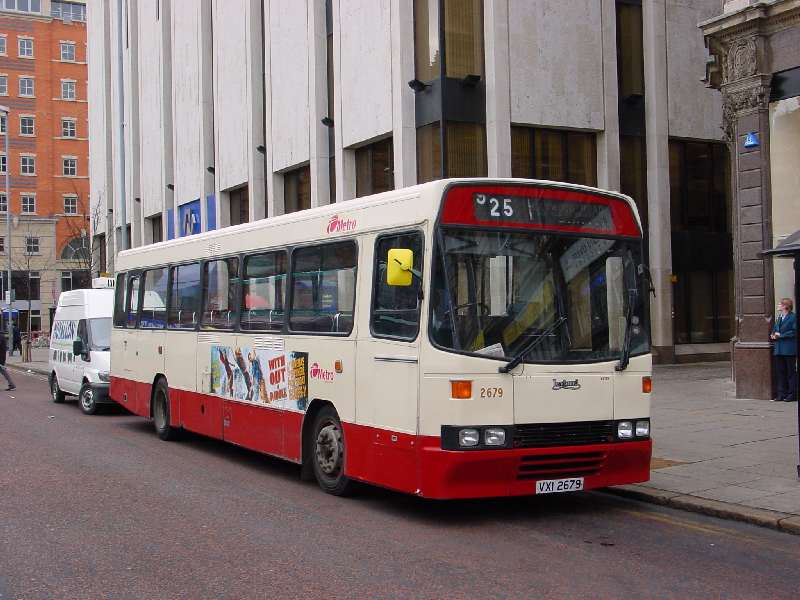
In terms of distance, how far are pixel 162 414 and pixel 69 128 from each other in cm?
6860

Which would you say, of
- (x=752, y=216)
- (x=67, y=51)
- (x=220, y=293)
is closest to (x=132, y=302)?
(x=220, y=293)

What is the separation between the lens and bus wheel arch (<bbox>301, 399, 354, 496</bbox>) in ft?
30.2

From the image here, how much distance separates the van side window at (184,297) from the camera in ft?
42.4

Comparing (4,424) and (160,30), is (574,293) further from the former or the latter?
(160,30)

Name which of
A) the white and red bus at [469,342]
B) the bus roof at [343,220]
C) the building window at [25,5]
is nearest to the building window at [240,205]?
the bus roof at [343,220]

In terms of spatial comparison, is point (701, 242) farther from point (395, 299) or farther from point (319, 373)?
point (395, 299)

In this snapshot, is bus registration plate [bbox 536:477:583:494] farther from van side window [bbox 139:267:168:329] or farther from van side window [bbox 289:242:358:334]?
van side window [bbox 139:267:168:329]

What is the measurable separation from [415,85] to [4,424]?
1198cm

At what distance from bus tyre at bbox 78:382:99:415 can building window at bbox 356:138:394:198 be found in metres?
9.28

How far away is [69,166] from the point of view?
76688mm

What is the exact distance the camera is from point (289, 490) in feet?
31.8

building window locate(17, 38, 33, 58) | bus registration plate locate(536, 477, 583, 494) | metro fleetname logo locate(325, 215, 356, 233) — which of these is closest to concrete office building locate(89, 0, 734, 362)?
metro fleetname logo locate(325, 215, 356, 233)

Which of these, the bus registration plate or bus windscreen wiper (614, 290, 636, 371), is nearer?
the bus registration plate

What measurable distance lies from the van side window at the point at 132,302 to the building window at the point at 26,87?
6612 cm
